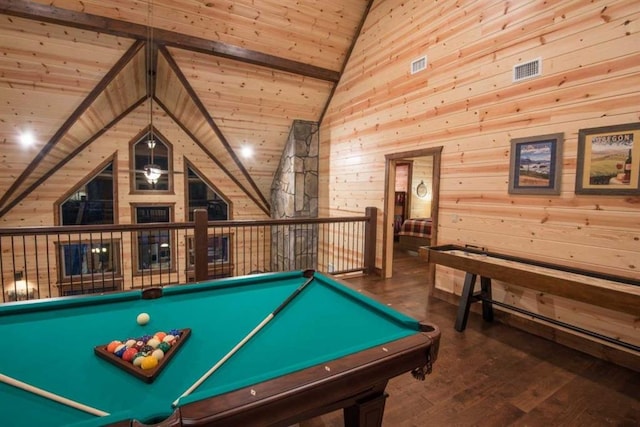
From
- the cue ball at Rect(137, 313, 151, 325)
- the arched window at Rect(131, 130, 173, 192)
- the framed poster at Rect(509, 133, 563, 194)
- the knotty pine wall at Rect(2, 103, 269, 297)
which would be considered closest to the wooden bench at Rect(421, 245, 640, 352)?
the framed poster at Rect(509, 133, 563, 194)

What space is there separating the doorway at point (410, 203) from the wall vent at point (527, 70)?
1.06 meters

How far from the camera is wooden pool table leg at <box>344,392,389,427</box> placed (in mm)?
1198

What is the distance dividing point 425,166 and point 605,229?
6.50m

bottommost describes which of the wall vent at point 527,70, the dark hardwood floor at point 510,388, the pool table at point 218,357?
the dark hardwood floor at point 510,388

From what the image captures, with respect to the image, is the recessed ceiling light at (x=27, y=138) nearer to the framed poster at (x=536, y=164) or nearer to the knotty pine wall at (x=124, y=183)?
the knotty pine wall at (x=124, y=183)

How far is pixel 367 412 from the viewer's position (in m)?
1.21

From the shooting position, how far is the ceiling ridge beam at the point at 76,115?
428 centimetres

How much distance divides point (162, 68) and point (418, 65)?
166 inches

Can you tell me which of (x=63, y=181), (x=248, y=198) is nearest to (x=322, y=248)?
(x=248, y=198)

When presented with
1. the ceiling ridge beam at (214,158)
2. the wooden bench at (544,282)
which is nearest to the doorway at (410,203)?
the wooden bench at (544,282)

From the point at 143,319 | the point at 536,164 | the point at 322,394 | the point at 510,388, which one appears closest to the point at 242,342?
the point at 322,394

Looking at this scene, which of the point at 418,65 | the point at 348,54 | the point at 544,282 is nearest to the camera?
the point at 544,282

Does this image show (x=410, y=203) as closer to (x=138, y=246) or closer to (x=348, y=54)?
(x=348, y=54)

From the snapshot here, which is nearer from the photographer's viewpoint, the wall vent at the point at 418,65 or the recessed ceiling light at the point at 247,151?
the wall vent at the point at 418,65
